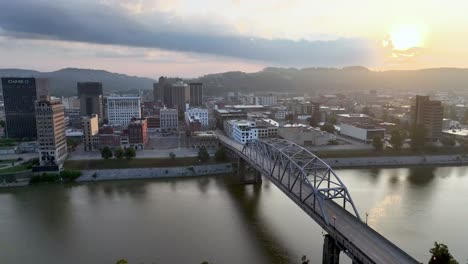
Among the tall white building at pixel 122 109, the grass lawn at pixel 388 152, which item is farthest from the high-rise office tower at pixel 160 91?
the grass lawn at pixel 388 152

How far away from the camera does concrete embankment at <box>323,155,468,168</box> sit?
24.0 metres

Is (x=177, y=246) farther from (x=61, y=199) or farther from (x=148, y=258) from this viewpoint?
(x=61, y=199)

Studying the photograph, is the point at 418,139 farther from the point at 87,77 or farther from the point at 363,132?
the point at 87,77

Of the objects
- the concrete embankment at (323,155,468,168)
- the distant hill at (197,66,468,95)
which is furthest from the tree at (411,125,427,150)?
the distant hill at (197,66,468,95)

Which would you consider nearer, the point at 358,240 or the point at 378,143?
the point at 358,240

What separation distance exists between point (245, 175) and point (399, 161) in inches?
461

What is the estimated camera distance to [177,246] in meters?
11.6

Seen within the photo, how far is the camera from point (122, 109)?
132 ft

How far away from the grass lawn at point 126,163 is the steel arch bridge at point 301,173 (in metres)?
4.58

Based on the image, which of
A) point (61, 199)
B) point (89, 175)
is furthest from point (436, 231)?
point (89, 175)

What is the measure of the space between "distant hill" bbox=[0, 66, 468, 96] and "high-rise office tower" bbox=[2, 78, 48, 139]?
62387 millimetres

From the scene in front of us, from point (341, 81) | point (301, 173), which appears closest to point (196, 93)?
point (301, 173)

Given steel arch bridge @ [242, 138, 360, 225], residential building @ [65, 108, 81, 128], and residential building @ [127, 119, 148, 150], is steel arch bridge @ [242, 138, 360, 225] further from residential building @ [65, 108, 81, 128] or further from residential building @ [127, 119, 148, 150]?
residential building @ [65, 108, 81, 128]

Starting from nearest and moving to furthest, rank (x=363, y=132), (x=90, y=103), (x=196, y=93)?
(x=363, y=132)
(x=90, y=103)
(x=196, y=93)
